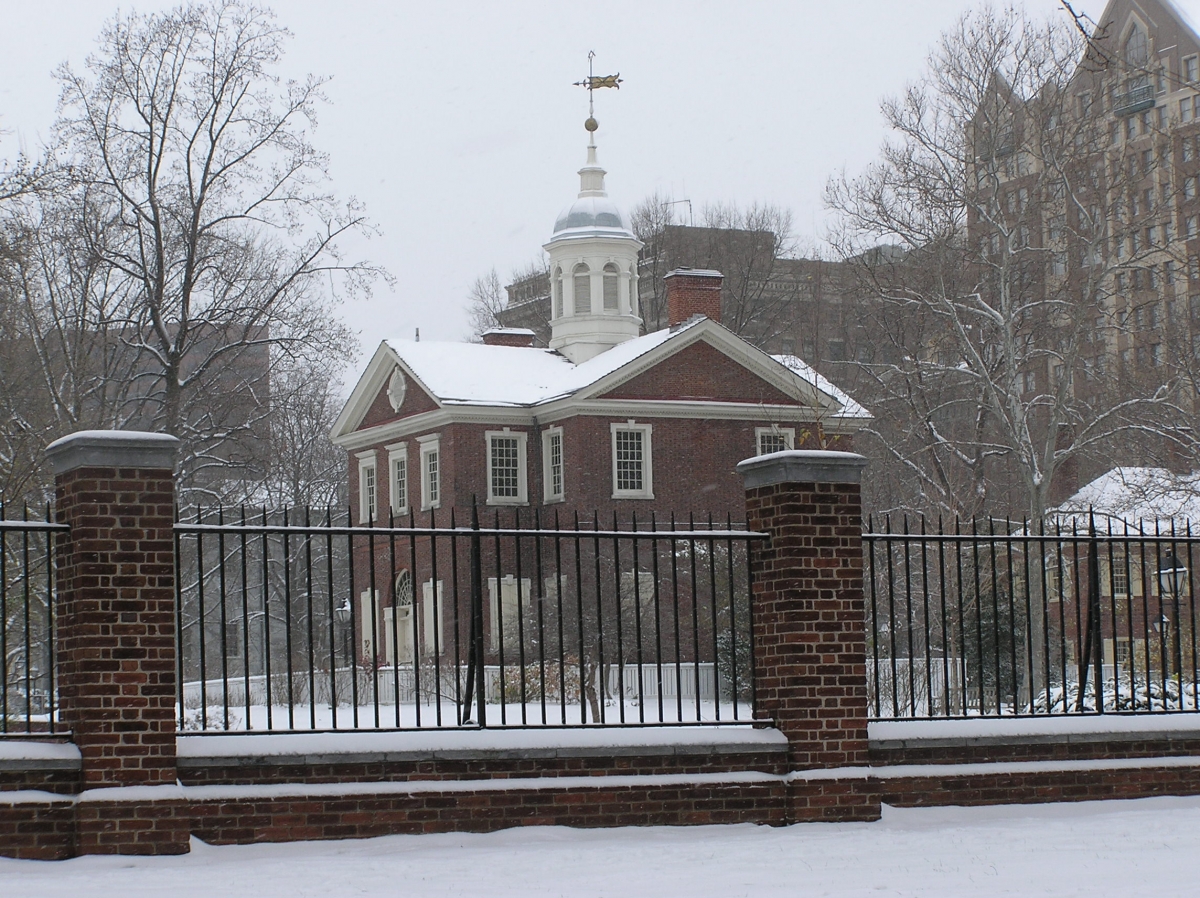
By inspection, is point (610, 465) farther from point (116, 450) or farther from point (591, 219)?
point (116, 450)

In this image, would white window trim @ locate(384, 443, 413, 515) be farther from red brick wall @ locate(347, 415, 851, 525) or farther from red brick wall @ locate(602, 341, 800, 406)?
red brick wall @ locate(602, 341, 800, 406)

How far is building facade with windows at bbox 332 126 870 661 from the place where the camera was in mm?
33312

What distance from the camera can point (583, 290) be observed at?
39.9 m

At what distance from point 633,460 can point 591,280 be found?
791 centimetres

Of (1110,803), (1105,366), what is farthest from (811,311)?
(1110,803)

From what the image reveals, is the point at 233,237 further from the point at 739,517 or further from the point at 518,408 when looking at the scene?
the point at 739,517

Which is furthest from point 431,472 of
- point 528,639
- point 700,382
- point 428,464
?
point 528,639

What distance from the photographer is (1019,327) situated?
32.6 metres

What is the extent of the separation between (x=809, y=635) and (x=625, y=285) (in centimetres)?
3109

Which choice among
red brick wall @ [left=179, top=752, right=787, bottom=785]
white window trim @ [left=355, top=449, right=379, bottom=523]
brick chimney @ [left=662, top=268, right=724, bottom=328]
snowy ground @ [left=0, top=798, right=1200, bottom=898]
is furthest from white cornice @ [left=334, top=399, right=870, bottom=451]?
snowy ground @ [left=0, top=798, right=1200, bottom=898]

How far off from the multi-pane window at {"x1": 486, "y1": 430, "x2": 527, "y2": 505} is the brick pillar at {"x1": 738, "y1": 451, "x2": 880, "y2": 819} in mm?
24189

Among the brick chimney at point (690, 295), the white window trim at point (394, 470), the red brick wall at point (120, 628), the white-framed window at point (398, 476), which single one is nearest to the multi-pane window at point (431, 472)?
→ the white window trim at point (394, 470)

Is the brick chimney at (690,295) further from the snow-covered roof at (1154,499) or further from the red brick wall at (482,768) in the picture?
the red brick wall at (482,768)

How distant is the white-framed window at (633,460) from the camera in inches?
1315
